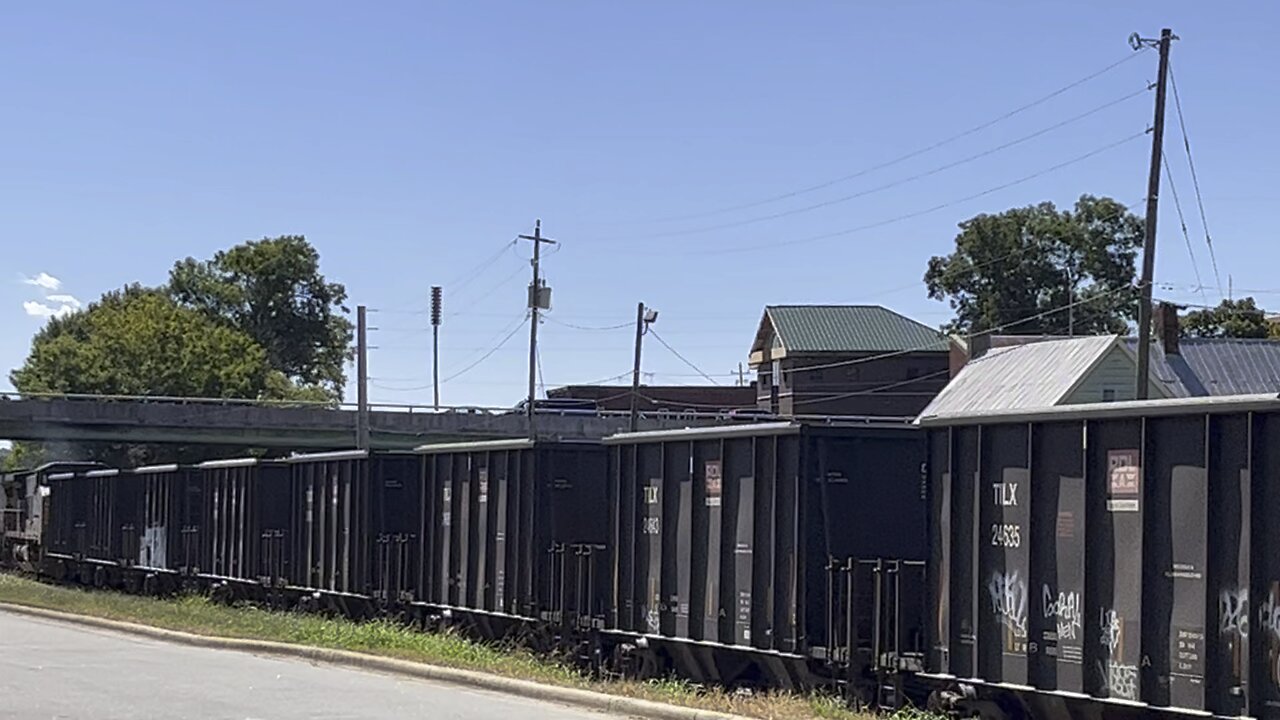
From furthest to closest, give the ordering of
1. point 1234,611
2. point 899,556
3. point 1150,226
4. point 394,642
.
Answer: point 1150,226 < point 394,642 < point 899,556 < point 1234,611

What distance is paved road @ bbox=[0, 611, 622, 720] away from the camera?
52.2 ft

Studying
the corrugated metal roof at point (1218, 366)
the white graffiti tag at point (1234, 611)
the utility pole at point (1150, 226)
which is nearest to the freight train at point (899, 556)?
the white graffiti tag at point (1234, 611)

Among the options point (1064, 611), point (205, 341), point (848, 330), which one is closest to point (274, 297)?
point (205, 341)

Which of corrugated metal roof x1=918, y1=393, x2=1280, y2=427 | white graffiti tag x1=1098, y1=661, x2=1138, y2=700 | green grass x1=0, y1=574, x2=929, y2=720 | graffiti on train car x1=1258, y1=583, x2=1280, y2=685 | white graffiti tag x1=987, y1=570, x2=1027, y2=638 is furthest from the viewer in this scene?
green grass x1=0, y1=574, x2=929, y2=720

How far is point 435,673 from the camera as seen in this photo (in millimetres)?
19578

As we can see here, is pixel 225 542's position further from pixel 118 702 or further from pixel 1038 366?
pixel 1038 366

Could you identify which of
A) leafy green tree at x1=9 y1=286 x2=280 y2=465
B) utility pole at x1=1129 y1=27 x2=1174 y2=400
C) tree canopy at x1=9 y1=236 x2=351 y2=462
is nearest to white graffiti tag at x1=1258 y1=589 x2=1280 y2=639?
utility pole at x1=1129 y1=27 x2=1174 y2=400

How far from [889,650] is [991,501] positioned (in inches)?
74.5

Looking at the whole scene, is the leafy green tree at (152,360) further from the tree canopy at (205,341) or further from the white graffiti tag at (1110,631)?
the white graffiti tag at (1110,631)

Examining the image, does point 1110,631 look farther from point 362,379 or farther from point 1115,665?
point 362,379

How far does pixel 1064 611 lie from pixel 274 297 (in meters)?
110

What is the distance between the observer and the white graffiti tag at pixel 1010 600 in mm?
13875

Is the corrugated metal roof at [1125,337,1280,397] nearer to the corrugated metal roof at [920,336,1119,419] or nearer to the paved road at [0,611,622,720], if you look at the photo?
the corrugated metal roof at [920,336,1119,419]

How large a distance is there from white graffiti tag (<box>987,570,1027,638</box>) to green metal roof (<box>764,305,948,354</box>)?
7790 centimetres
